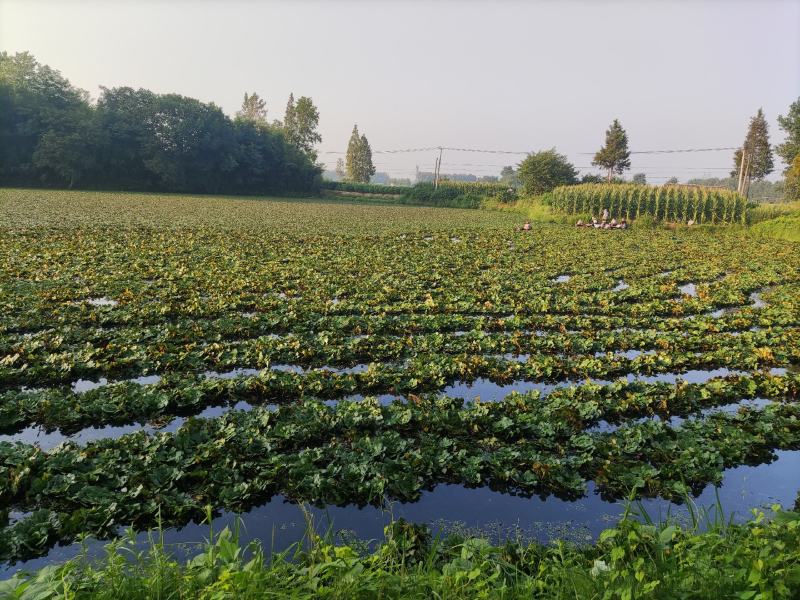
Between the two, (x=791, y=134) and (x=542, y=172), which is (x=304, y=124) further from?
(x=791, y=134)

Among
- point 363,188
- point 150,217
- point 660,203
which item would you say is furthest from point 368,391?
point 363,188

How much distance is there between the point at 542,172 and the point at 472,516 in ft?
154

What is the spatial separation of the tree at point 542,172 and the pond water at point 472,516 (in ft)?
149

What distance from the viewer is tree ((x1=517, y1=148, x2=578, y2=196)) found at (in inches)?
1859

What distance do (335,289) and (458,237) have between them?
1106cm

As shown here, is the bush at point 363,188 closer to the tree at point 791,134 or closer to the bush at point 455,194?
the bush at point 455,194

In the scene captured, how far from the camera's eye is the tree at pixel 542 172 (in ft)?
155

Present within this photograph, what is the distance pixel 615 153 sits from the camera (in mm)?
64438

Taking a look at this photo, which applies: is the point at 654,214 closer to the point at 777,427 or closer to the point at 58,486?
the point at 777,427

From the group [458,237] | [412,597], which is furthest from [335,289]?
[458,237]

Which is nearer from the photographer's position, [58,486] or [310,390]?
[58,486]

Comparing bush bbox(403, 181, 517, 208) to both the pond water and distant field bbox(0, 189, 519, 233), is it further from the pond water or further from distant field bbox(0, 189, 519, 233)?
the pond water

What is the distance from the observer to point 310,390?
558 centimetres

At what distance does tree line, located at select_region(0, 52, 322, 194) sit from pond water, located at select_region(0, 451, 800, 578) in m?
40.3
